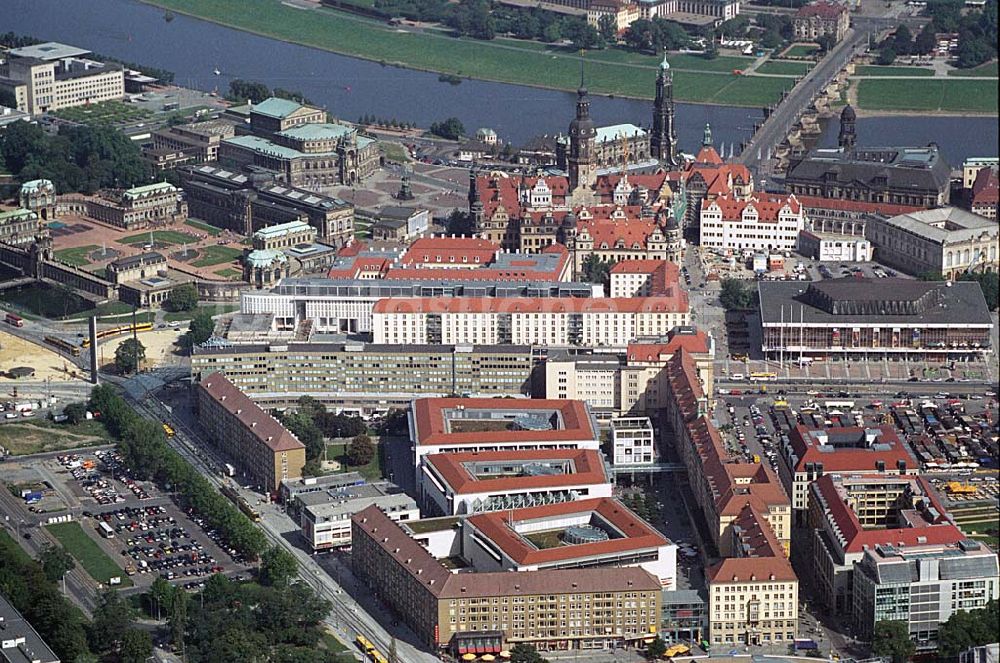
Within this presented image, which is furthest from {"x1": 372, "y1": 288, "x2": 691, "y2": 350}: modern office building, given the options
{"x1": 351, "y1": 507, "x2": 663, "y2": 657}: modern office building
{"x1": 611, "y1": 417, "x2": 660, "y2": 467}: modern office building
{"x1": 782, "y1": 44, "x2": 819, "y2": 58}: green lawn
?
{"x1": 782, "y1": 44, "x2": 819, "y2": 58}: green lawn

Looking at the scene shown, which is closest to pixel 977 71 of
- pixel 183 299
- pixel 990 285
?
pixel 990 285

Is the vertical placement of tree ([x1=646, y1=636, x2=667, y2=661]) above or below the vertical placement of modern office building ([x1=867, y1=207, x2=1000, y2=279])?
below

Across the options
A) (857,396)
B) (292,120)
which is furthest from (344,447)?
(292,120)

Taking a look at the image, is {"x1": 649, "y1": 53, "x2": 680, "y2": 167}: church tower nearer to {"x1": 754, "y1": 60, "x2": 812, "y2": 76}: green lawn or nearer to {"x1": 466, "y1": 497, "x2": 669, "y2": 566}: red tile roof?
{"x1": 754, "y1": 60, "x2": 812, "y2": 76}: green lawn

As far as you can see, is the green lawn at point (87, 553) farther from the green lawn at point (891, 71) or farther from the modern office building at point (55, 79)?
the green lawn at point (891, 71)

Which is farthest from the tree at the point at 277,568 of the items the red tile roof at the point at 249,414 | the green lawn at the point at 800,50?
the green lawn at the point at 800,50

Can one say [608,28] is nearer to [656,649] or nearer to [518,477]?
[518,477]
